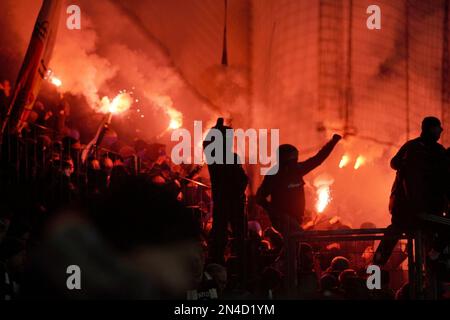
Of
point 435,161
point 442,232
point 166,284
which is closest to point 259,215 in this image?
point 435,161

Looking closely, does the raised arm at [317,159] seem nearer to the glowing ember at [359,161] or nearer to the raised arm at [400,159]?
the raised arm at [400,159]

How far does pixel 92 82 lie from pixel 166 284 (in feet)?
35.0

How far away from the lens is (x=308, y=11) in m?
13.4

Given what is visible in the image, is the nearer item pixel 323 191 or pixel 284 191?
pixel 284 191

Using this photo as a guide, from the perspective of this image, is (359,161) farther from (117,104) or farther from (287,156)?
(287,156)

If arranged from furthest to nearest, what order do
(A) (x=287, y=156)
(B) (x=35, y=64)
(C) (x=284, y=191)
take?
(B) (x=35, y=64)
(A) (x=287, y=156)
(C) (x=284, y=191)

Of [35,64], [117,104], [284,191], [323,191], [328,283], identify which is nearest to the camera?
[328,283]

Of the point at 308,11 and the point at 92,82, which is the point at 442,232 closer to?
the point at 92,82

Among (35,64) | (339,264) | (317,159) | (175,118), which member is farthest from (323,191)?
(339,264)

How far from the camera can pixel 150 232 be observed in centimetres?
141

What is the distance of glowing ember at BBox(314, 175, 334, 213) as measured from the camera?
11.9m

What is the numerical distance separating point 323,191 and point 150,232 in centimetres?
1148

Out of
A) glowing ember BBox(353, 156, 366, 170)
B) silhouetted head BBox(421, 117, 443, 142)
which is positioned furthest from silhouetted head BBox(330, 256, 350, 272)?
glowing ember BBox(353, 156, 366, 170)

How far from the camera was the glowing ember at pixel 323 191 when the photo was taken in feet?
39.1
